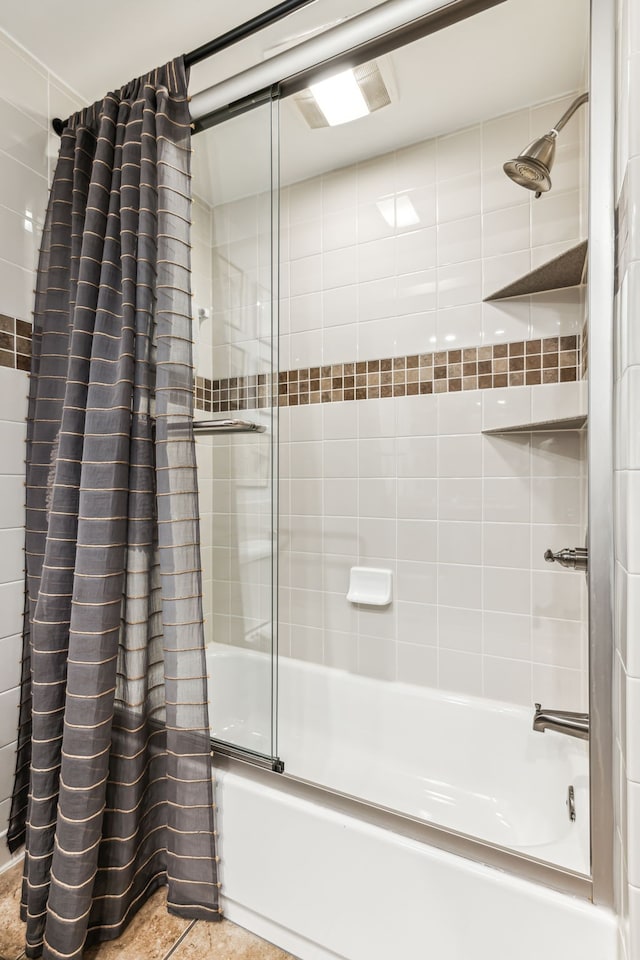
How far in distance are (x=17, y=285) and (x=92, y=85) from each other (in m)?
0.77

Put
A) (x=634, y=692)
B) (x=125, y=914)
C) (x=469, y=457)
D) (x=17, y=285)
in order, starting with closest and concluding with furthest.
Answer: (x=634, y=692) → (x=125, y=914) → (x=17, y=285) → (x=469, y=457)

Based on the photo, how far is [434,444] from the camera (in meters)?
1.84

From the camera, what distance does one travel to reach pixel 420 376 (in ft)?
6.11

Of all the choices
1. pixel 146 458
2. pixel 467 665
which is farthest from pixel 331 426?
pixel 467 665

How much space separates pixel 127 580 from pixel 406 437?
114cm

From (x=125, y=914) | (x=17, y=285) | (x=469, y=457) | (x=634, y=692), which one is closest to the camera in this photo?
(x=634, y=692)

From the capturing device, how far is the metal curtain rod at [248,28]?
1.15 m

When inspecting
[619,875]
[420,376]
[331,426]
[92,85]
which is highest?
[92,85]

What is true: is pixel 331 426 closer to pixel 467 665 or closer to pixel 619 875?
pixel 467 665

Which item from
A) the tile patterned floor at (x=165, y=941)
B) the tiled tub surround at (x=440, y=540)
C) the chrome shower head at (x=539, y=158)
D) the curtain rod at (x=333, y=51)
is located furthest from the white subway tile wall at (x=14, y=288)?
the chrome shower head at (x=539, y=158)

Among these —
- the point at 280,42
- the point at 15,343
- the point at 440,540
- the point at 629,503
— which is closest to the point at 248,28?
the point at 280,42

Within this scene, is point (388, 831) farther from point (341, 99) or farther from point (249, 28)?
point (341, 99)

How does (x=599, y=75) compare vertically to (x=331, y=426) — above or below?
above

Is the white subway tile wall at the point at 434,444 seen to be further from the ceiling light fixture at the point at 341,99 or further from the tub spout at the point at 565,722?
the tub spout at the point at 565,722
